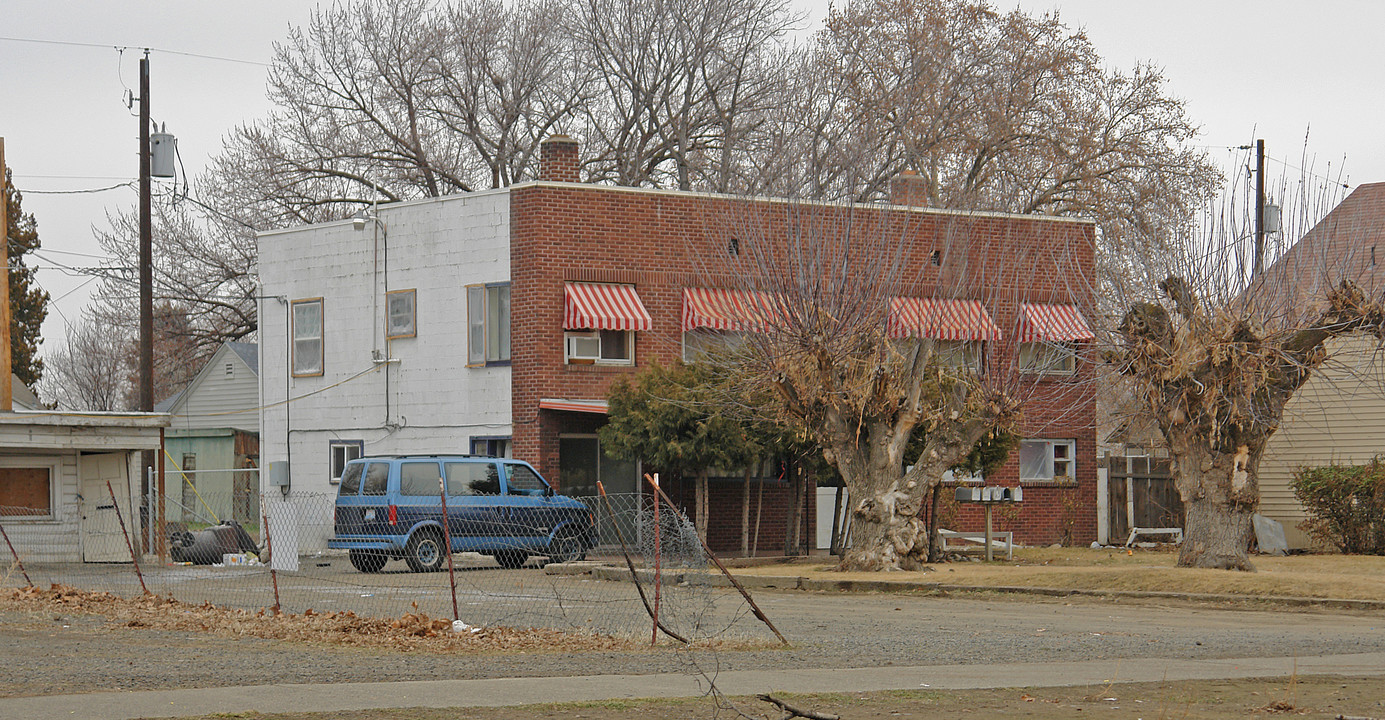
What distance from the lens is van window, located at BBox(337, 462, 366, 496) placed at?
24.9 m

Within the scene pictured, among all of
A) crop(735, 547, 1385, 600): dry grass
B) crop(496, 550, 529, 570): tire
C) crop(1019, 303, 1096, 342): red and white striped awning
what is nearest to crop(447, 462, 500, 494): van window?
crop(496, 550, 529, 570): tire

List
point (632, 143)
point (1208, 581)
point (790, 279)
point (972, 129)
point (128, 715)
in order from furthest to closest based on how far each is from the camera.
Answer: point (632, 143) → point (972, 129) → point (790, 279) → point (1208, 581) → point (128, 715)

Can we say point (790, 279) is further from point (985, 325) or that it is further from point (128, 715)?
point (128, 715)

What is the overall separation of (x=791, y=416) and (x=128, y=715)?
611 inches

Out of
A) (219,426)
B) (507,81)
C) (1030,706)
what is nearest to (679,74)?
(507,81)

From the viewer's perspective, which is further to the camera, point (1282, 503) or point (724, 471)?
point (1282, 503)

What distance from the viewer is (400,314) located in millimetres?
31484

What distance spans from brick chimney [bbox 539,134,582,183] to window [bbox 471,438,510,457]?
5268 mm

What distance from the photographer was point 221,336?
42438mm

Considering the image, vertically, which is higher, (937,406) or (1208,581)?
(937,406)

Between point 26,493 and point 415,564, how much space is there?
9.22 meters

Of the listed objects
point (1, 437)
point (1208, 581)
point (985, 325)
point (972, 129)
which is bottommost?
point (1208, 581)

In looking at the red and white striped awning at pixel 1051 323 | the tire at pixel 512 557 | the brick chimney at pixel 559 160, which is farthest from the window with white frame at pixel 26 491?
the red and white striped awning at pixel 1051 323

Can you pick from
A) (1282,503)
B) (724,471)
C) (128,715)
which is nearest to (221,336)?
(724,471)
